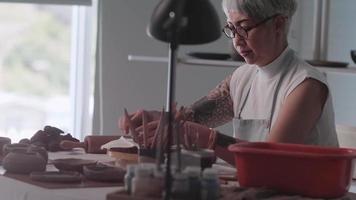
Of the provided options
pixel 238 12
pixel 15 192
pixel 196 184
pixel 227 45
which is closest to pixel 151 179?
pixel 196 184

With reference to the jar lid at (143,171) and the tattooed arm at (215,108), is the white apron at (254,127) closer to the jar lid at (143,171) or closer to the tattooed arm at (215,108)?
the tattooed arm at (215,108)

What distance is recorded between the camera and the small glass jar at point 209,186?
1.31m

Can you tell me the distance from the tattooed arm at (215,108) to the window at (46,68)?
5.03 feet

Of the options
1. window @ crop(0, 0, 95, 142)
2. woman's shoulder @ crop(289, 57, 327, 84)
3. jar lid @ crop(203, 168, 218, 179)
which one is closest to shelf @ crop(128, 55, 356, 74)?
window @ crop(0, 0, 95, 142)

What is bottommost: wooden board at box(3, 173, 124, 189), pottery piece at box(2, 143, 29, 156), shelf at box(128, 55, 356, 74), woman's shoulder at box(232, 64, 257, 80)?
wooden board at box(3, 173, 124, 189)

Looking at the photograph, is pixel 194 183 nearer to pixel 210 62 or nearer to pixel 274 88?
pixel 274 88

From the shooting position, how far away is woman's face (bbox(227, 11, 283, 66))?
2.28m

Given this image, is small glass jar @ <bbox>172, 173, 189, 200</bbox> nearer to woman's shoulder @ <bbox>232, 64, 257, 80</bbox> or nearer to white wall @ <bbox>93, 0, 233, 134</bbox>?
woman's shoulder @ <bbox>232, 64, 257, 80</bbox>

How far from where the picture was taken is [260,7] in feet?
7.37

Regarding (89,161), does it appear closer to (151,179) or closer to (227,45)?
(151,179)

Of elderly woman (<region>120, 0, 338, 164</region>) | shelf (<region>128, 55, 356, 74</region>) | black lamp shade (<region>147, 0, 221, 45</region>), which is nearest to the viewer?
black lamp shade (<region>147, 0, 221, 45</region>)

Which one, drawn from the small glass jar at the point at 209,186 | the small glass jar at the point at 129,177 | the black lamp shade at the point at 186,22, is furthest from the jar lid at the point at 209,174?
the black lamp shade at the point at 186,22

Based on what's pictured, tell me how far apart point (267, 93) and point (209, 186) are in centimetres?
108

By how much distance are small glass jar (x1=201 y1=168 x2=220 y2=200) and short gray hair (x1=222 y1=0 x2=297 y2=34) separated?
1006mm
